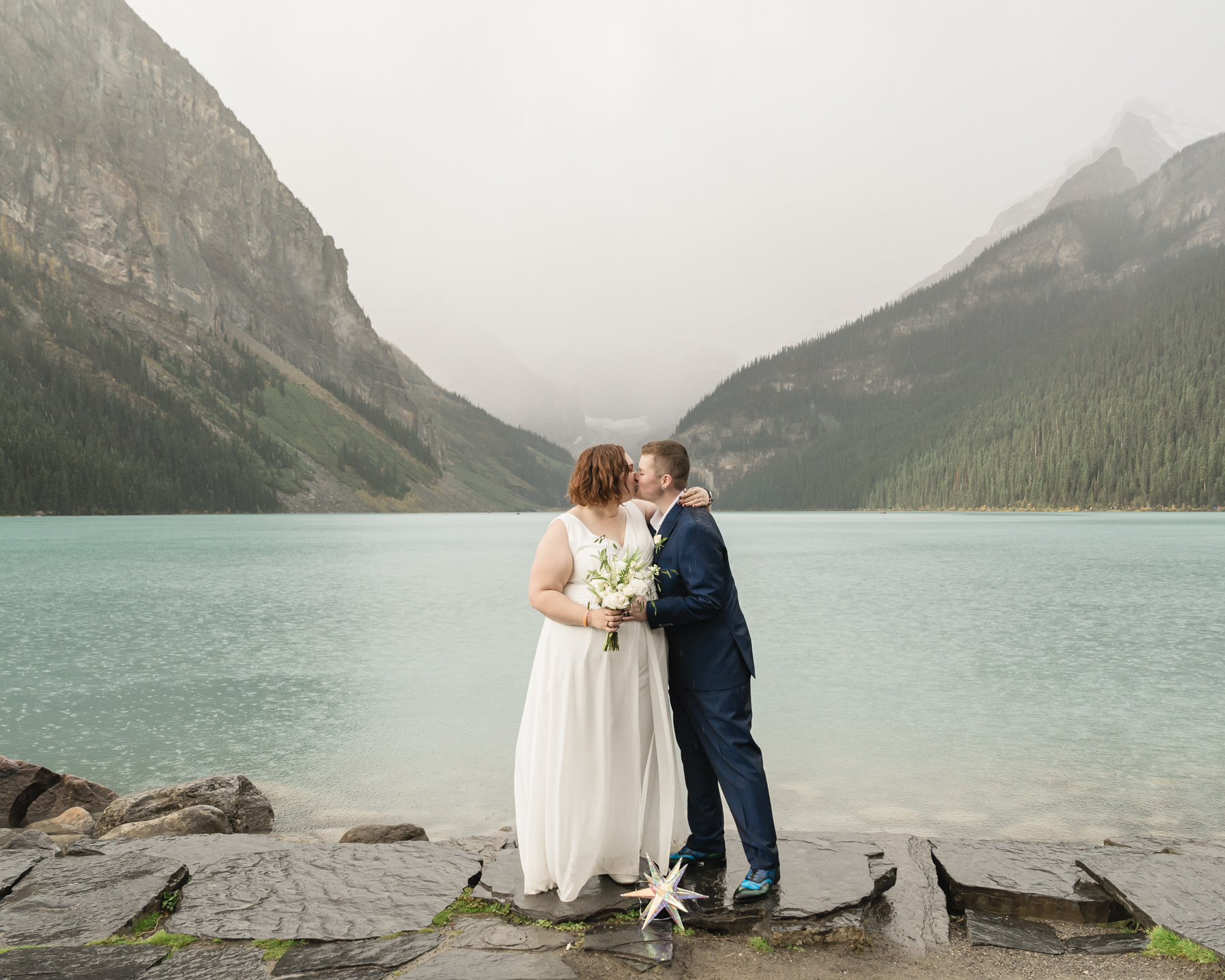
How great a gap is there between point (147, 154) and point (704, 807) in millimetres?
217795

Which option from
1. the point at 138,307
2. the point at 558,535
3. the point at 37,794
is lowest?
the point at 37,794

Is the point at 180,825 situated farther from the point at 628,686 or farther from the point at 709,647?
the point at 709,647

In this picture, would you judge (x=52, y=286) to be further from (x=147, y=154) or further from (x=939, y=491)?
(x=939, y=491)

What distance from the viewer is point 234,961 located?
3861mm

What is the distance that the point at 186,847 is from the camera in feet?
18.5

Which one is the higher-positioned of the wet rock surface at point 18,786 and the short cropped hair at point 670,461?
the short cropped hair at point 670,461

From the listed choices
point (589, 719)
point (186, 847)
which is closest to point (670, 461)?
point (589, 719)

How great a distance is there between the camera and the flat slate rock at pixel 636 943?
3.95m

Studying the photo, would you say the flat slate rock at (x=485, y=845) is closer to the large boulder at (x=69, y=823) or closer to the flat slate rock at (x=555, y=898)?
A: the flat slate rock at (x=555, y=898)

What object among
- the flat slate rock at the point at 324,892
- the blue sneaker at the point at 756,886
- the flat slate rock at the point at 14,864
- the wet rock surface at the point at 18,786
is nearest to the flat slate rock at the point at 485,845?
the flat slate rock at the point at 324,892

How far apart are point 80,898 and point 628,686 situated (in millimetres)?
3517

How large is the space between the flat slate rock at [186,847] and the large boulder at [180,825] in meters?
0.69

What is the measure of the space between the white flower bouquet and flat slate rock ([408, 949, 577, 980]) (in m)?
1.58

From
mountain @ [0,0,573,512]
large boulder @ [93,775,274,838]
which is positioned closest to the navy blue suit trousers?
large boulder @ [93,775,274,838]
